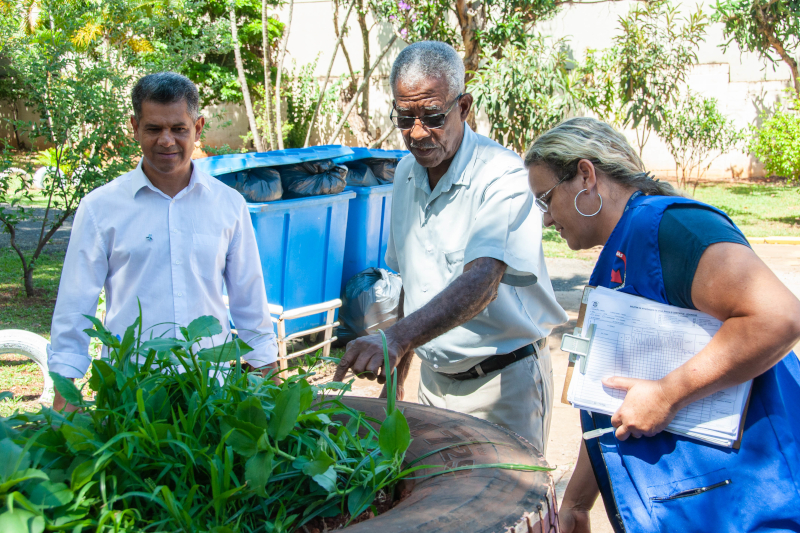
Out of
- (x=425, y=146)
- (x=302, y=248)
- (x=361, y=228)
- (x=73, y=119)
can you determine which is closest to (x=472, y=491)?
(x=425, y=146)

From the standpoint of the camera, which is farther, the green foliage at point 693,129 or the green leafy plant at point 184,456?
the green foliage at point 693,129

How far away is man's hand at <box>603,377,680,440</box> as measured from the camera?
1.52 metres

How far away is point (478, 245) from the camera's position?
2.08 m

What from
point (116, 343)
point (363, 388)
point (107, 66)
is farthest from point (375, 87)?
point (116, 343)

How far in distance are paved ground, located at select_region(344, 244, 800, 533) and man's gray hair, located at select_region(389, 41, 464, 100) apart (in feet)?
4.87

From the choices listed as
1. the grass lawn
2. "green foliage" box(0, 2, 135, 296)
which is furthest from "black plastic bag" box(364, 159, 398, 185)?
the grass lawn

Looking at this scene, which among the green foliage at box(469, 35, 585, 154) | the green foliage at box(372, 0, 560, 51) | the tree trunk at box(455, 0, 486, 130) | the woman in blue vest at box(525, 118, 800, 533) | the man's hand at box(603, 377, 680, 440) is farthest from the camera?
the green foliage at box(372, 0, 560, 51)

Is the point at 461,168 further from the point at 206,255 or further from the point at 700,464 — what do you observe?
the point at 700,464

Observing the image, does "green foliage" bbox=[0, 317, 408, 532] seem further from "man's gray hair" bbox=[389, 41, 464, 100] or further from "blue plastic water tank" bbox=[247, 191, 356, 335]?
"blue plastic water tank" bbox=[247, 191, 356, 335]

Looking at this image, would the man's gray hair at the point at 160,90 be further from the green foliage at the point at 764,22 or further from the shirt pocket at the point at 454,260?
the green foliage at the point at 764,22

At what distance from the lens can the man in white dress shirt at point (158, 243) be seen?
221 centimetres

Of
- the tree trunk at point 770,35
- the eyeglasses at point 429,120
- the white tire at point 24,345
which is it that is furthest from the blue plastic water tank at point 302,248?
the tree trunk at point 770,35

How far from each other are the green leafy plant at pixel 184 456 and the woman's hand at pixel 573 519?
86 cm

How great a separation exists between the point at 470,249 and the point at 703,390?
0.83 m
